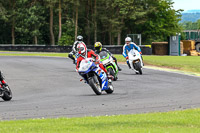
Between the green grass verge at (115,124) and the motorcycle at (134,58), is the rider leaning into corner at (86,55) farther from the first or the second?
the motorcycle at (134,58)

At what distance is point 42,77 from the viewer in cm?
2231

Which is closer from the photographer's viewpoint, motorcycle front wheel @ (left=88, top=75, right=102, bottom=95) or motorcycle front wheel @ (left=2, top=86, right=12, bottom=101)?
motorcycle front wheel @ (left=2, top=86, right=12, bottom=101)

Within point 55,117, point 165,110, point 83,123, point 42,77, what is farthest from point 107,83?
point 42,77

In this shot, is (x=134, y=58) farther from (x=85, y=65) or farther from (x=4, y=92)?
(x=4, y=92)

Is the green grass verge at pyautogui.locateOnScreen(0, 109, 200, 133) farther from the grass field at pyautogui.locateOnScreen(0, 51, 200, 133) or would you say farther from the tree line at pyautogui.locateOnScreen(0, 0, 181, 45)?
the tree line at pyautogui.locateOnScreen(0, 0, 181, 45)

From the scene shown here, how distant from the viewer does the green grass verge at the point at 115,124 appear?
778cm

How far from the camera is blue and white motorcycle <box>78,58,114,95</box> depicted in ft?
46.6

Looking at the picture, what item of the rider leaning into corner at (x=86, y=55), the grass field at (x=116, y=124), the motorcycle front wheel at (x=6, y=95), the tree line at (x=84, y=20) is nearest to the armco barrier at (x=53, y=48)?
the tree line at (x=84, y=20)

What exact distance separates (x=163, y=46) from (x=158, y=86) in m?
33.2

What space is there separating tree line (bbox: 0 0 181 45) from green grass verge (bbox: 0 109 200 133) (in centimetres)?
5917

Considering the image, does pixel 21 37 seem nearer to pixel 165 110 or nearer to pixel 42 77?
pixel 42 77

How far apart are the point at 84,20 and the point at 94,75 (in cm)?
6849

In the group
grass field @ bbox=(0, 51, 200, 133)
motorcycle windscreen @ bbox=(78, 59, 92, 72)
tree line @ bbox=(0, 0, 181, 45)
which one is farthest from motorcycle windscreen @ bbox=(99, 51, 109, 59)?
tree line @ bbox=(0, 0, 181, 45)

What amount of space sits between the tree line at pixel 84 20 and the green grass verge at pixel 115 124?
5917 cm
